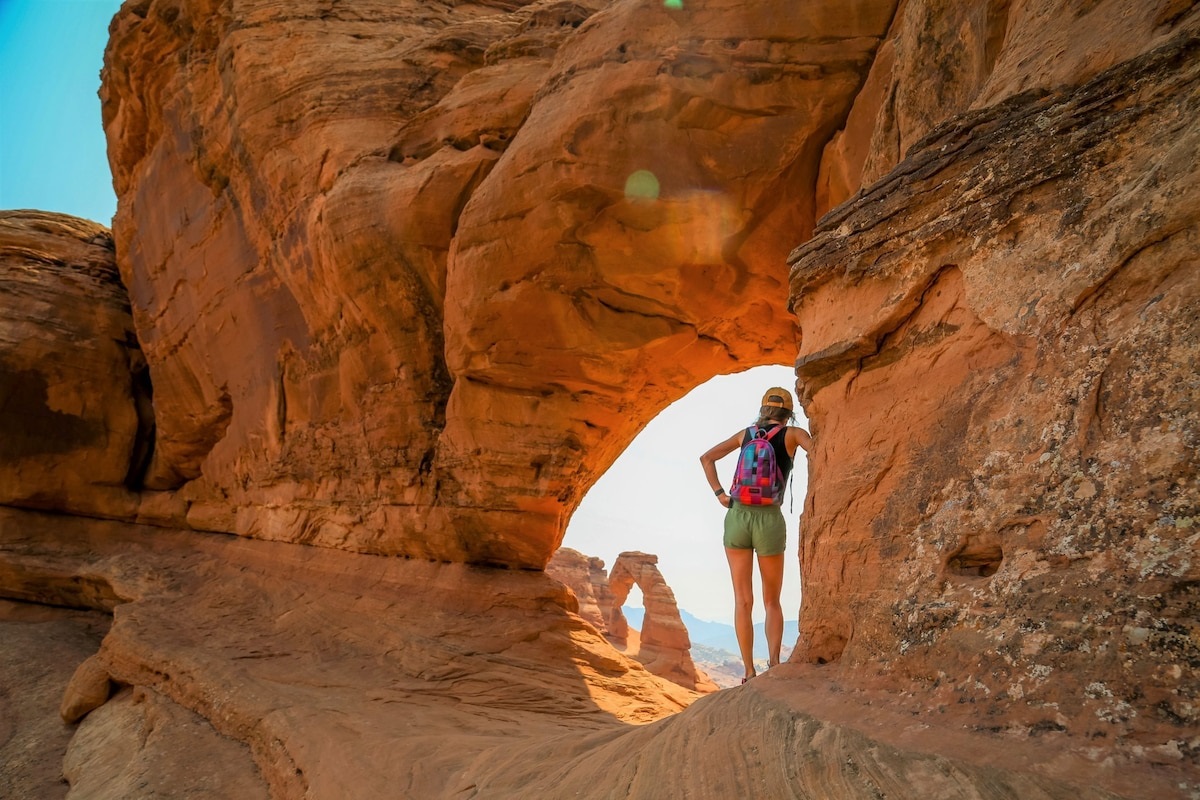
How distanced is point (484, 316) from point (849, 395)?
5009 millimetres

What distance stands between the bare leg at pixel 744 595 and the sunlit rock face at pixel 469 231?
11.3 ft

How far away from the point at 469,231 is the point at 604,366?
2057 mm

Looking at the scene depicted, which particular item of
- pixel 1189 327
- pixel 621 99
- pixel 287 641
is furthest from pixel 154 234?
pixel 1189 327

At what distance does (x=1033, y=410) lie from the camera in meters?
2.48

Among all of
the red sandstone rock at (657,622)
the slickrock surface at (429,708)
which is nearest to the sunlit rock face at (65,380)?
the slickrock surface at (429,708)

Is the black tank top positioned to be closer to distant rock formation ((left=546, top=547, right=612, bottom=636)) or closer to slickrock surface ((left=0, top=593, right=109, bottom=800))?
slickrock surface ((left=0, top=593, right=109, bottom=800))

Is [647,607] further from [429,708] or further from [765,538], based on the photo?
[765,538]

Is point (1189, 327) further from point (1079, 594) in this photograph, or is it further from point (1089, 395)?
point (1079, 594)

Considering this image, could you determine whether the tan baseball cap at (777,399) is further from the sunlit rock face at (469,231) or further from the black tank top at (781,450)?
the sunlit rock face at (469,231)

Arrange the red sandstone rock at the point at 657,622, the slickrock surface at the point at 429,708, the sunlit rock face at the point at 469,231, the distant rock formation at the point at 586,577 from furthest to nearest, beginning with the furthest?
the distant rock formation at the point at 586,577 < the red sandstone rock at the point at 657,622 < the sunlit rock face at the point at 469,231 < the slickrock surface at the point at 429,708

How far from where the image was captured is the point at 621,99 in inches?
265

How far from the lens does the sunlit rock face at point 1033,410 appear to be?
6.57 feet

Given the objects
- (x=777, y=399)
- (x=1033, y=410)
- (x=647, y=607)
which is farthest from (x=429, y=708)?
(x=647, y=607)

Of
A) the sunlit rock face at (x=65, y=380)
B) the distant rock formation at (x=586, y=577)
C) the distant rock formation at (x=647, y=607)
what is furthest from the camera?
the distant rock formation at (x=586, y=577)
